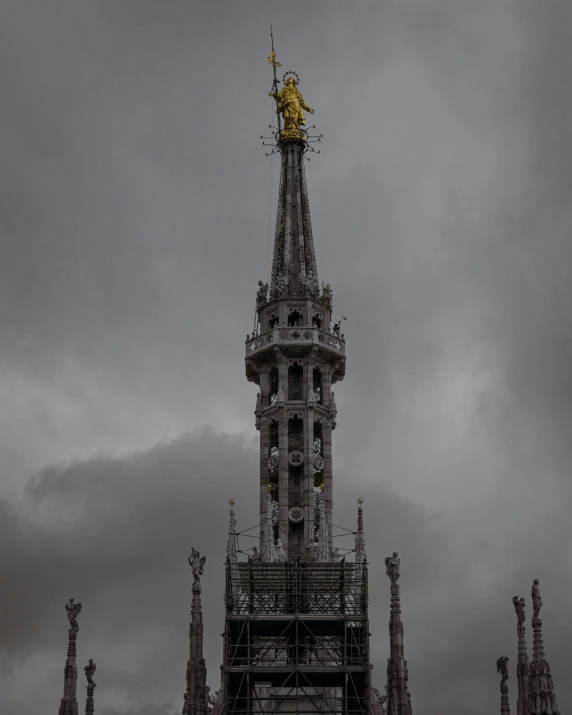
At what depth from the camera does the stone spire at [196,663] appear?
108m

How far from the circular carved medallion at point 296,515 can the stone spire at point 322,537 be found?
4.56 feet

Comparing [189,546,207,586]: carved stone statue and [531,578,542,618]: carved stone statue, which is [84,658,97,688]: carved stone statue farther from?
[531,578,542,618]: carved stone statue

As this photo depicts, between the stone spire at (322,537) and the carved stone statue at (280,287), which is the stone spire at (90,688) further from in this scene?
the carved stone statue at (280,287)

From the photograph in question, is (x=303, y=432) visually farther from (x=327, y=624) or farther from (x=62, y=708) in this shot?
(x=62, y=708)

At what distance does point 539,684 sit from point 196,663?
21.3 meters

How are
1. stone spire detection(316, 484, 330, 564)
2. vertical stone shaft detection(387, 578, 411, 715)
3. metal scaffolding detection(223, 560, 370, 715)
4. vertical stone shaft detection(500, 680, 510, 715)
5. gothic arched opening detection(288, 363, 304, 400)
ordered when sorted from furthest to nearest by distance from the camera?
gothic arched opening detection(288, 363, 304, 400) → stone spire detection(316, 484, 330, 564) → vertical stone shaft detection(500, 680, 510, 715) → vertical stone shaft detection(387, 578, 411, 715) → metal scaffolding detection(223, 560, 370, 715)

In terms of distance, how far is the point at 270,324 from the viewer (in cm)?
13950

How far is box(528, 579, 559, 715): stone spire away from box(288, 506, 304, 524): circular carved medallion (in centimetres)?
2939

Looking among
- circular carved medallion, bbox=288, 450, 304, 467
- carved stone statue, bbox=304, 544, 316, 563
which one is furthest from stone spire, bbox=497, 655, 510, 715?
circular carved medallion, bbox=288, 450, 304, 467

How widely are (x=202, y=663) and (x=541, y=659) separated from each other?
69.3ft

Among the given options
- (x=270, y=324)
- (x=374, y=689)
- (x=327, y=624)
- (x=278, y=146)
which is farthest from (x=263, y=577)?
(x=278, y=146)

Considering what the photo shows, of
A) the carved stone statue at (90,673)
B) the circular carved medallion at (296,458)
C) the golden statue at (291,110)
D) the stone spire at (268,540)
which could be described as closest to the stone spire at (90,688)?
the carved stone statue at (90,673)

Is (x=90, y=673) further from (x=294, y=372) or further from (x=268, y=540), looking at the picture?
(x=294, y=372)

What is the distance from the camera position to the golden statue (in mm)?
146125
